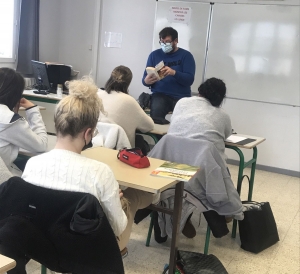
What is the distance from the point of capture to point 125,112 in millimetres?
2969

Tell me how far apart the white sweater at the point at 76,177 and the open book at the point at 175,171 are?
445 millimetres

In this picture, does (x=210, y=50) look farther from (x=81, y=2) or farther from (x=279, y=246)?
(x=279, y=246)

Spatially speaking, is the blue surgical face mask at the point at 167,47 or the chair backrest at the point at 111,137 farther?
the blue surgical face mask at the point at 167,47

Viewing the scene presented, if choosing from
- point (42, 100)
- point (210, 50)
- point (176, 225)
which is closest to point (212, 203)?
point (176, 225)

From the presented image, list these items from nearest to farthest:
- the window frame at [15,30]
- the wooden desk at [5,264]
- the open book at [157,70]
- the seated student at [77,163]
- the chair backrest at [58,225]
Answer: the wooden desk at [5,264] < the chair backrest at [58,225] < the seated student at [77,163] < the open book at [157,70] < the window frame at [15,30]

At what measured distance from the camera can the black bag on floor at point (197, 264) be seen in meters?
2.31

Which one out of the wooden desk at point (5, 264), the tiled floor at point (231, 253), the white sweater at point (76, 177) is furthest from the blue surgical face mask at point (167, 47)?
the wooden desk at point (5, 264)

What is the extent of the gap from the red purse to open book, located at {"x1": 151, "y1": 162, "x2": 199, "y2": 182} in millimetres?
79

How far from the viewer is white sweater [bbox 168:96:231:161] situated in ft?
8.73

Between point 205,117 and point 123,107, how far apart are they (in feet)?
2.09

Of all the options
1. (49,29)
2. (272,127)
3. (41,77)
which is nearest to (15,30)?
(49,29)

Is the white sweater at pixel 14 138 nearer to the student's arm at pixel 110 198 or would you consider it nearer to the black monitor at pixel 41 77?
the student's arm at pixel 110 198

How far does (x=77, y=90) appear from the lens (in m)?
1.60

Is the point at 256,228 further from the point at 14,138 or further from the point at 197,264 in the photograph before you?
the point at 14,138
